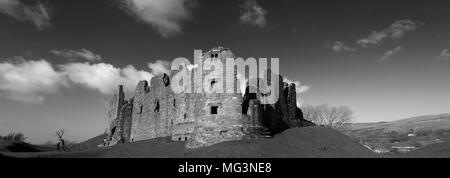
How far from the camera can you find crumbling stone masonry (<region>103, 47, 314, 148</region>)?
25.7m

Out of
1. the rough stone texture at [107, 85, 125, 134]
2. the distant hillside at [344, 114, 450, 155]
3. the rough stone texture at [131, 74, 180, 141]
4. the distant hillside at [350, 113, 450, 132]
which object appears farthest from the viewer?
the distant hillside at [350, 113, 450, 132]

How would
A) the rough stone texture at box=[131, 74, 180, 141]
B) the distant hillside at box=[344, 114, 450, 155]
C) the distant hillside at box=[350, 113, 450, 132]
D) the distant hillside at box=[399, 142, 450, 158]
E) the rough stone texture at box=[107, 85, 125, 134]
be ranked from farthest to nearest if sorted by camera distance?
the distant hillside at box=[350, 113, 450, 132]
the rough stone texture at box=[107, 85, 125, 134]
the rough stone texture at box=[131, 74, 180, 141]
the distant hillside at box=[344, 114, 450, 155]
the distant hillside at box=[399, 142, 450, 158]

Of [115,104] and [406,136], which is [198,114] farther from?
[406,136]

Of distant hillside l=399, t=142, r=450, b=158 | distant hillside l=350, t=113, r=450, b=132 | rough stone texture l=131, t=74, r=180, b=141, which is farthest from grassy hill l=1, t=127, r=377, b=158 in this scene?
distant hillside l=350, t=113, r=450, b=132

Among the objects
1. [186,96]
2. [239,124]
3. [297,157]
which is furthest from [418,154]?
[186,96]

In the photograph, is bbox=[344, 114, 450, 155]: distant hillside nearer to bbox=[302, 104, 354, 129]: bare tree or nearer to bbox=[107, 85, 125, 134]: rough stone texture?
bbox=[302, 104, 354, 129]: bare tree


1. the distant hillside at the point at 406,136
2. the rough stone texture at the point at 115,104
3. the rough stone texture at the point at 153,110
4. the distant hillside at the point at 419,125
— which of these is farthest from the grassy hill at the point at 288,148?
the distant hillside at the point at 419,125

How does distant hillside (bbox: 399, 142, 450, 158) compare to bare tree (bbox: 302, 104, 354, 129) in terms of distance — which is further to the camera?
bare tree (bbox: 302, 104, 354, 129)

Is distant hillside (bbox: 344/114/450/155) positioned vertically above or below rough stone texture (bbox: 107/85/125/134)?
below

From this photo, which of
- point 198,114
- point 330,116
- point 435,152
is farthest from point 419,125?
point 198,114
